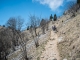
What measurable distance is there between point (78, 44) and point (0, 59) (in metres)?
23.5

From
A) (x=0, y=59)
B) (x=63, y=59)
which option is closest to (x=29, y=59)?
(x=63, y=59)

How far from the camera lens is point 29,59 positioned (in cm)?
2031

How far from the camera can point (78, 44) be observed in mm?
14836

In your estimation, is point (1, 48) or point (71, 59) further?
point (1, 48)

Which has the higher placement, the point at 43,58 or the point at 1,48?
the point at 1,48

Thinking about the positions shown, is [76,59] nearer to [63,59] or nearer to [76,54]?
[76,54]

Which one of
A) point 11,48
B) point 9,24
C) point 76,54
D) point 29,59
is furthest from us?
point 9,24

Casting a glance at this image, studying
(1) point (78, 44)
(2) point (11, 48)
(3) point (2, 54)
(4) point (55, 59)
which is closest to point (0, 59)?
(3) point (2, 54)

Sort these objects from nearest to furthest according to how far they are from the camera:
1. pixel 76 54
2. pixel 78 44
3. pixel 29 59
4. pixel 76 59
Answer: pixel 76 59
pixel 76 54
pixel 78 44
pixel 29 59

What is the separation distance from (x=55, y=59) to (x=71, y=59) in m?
2.58

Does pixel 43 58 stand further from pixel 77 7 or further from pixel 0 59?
pixel 77 7

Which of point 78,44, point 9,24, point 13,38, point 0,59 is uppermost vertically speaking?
point 9,24

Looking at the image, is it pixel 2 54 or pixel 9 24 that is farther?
pixel 9 24

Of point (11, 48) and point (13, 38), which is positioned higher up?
point (13, 38)
